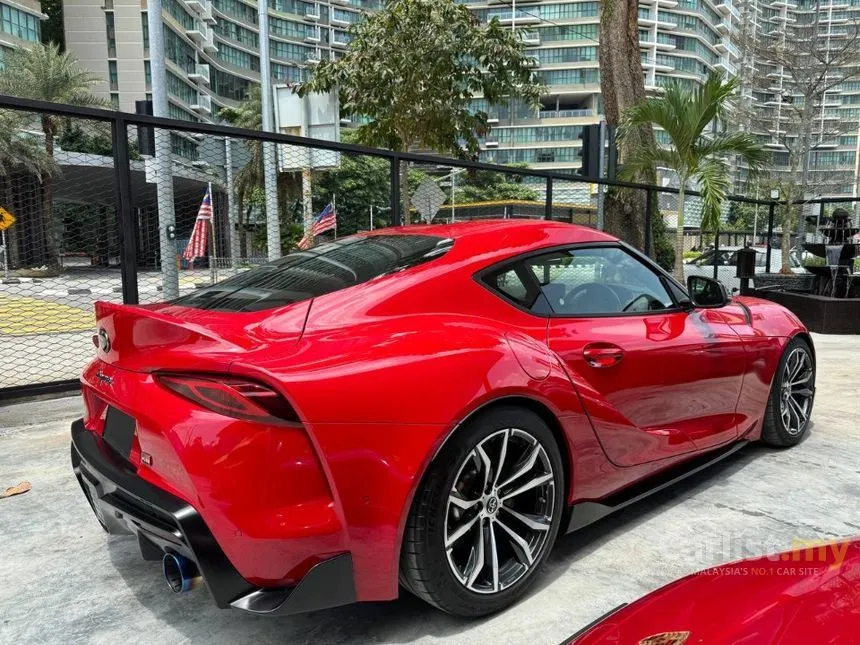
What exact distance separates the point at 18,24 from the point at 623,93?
5292 centimetres

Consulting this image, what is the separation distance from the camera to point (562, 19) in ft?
296

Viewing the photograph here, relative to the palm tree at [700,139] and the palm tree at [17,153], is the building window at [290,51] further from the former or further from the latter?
the palm tree at [700,139]

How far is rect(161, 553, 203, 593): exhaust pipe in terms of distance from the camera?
1.90 m

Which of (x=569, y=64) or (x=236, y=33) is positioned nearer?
(x=236, y=33)

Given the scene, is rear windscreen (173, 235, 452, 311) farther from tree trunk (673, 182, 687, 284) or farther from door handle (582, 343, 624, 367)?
tree trunk (673, 182, 687, 284)

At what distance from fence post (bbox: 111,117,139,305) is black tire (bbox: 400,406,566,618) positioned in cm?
365

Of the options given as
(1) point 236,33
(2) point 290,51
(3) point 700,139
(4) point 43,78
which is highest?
(2) point 290,51

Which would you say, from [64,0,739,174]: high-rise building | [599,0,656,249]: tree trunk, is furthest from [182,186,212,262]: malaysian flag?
[64,0,739,174]: high-rise building

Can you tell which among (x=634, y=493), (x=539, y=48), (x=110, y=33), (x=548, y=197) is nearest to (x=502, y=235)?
(x=634, y=493)

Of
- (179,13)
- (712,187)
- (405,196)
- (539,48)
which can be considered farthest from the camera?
(539,48)

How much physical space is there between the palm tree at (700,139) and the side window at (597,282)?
258 inches

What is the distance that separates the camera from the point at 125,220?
4.86m

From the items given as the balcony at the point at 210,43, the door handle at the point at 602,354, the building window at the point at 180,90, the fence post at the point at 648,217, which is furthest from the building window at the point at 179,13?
the door handle at the point at 602,354

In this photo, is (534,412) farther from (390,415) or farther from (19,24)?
(19,24)
